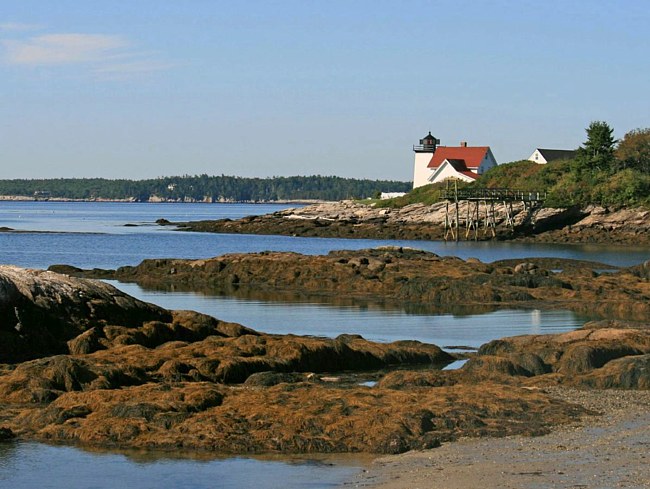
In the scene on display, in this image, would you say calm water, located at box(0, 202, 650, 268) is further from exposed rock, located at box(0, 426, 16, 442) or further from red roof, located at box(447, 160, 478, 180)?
exposed rock, located at box(0, 426, 16, 442)

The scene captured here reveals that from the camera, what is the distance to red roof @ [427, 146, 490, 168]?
93.6m

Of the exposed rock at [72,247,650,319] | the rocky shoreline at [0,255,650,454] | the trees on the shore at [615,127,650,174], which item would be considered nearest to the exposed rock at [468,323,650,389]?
the rocky shoreline at [0,255,650,454]

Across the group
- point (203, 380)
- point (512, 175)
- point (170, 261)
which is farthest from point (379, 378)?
point (512, 175)

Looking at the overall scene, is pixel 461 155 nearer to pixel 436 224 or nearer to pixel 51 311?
pixel 436 224

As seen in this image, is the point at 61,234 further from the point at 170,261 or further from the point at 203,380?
the point at 203,380

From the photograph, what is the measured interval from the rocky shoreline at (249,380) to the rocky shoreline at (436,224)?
51904 millimetres

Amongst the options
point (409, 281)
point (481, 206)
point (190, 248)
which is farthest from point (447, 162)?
point (409, 281)

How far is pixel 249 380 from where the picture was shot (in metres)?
16.4

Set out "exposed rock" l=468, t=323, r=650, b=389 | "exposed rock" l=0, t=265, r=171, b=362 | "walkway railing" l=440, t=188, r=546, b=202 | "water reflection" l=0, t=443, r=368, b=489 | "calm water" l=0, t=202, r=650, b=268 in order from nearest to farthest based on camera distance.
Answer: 1. "water reflection" l=0, t=443, r=368, b=489
2. "exposed rock" l=468, t=323, r=650, b=389
3. "exposed rock" l=0, t=265, r=171, b=362
4. "calm water" l=0, t=202, r=650, b=268
5. "walkway railing" l=440, t=188, r=546, b=202

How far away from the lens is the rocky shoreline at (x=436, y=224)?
71188 millimetres

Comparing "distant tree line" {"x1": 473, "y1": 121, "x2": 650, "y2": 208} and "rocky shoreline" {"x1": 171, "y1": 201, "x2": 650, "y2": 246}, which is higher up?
"distant tree line" {"x1": 473, "y1": 121, "x2": 650, "y2": 208}

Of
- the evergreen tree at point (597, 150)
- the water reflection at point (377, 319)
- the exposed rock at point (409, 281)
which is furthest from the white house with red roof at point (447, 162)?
the water reflection at point (377, 319)

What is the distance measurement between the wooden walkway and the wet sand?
61434 millimetres

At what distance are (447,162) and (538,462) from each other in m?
80.8
